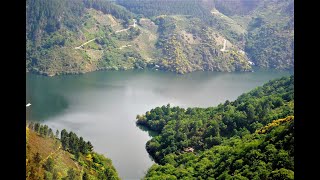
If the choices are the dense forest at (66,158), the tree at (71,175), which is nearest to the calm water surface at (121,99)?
the dense forest at (66,158)

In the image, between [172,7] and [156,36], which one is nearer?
[156,36]

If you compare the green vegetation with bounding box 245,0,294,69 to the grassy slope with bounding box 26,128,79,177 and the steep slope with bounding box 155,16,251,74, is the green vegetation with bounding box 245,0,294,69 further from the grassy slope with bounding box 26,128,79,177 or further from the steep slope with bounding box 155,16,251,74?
the grassy slope with bounding box 26,128,79,177

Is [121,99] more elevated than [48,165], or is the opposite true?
[121,99]

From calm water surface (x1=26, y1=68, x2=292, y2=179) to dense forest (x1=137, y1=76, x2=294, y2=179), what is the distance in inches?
49.8

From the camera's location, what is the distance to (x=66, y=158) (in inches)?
563

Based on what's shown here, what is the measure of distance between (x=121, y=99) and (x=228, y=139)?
1248 cm

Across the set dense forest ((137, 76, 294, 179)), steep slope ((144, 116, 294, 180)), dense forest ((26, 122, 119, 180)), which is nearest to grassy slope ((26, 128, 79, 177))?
dense forest ((26, 122, 119, 180))

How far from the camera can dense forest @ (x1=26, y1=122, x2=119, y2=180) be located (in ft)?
38.4

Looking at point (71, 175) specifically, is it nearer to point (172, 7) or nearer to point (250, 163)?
point (250, 163)

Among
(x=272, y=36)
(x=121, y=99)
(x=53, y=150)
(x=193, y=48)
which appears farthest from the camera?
(x=272, y=36)

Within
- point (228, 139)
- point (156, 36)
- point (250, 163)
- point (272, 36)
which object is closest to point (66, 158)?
point (250, 163)

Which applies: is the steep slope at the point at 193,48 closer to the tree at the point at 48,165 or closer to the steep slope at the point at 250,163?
the steep slope at the point at 250,163
